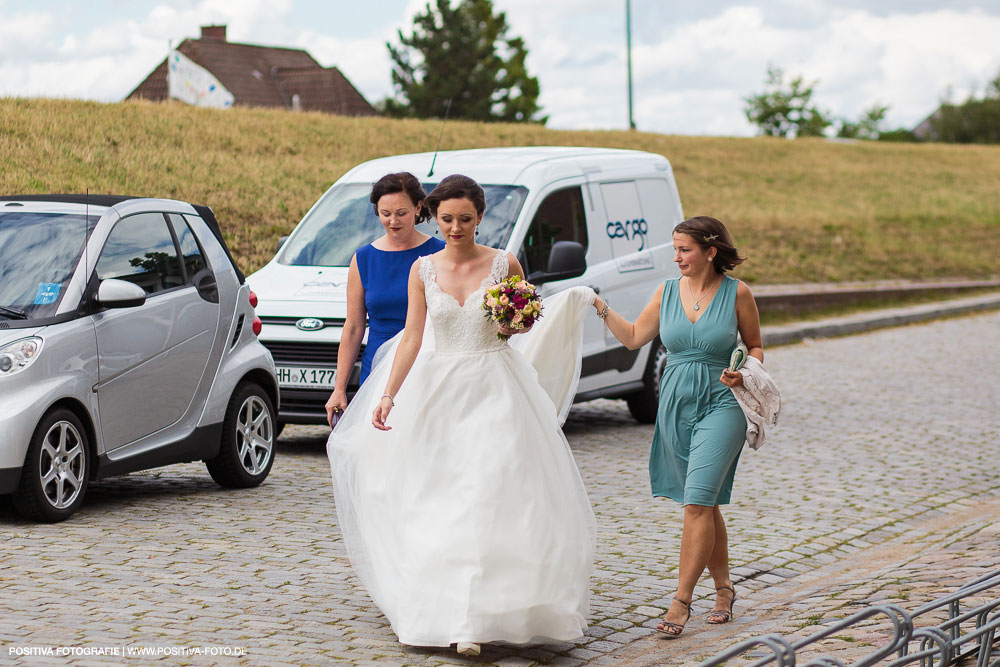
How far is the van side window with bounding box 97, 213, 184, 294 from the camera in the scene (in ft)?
25.5

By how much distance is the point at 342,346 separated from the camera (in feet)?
20.3

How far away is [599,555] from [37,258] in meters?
3.56

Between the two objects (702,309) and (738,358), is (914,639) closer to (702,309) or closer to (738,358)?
(738,358)

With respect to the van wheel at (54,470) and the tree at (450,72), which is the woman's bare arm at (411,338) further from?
the tree at (450,72)

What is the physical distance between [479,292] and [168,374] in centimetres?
330

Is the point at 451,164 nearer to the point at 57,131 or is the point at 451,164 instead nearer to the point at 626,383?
the point at 626,383

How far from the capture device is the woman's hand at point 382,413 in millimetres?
5258

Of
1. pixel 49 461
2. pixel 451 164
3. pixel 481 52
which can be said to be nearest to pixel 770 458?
pixel 451 164

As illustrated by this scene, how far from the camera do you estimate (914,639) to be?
13.1ft

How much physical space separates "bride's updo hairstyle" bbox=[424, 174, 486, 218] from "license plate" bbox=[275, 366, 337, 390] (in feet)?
15.2

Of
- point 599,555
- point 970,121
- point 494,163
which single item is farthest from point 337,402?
point 970,121

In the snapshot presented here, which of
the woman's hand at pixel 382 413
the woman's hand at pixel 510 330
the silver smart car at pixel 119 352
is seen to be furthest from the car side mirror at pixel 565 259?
the woman's hand at pixel 382 413

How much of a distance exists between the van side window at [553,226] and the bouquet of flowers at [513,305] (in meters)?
5.37

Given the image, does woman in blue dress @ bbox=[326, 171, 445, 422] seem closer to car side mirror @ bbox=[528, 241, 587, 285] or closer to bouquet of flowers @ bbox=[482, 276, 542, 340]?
bouquet of flowers @ bbox=[482, 276, 542, 340]
